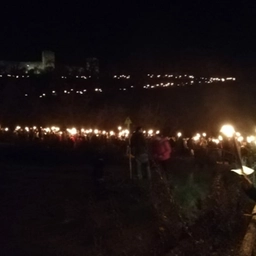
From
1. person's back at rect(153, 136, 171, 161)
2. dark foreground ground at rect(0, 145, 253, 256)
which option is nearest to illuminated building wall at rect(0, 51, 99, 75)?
dark foreground ground at rect(0, 145, 253, 256)

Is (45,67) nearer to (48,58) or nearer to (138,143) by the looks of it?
(48,58)

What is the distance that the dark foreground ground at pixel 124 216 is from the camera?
9664 millimetres

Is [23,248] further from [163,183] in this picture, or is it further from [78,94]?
[78,94]

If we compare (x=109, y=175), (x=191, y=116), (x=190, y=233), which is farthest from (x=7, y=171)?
(x=191, y=116)

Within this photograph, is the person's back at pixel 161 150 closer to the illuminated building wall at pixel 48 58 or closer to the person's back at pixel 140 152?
the person's back at pixel 140 152

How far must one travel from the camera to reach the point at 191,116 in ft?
272

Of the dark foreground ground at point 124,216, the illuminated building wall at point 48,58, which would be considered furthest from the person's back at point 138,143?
the illuminated building wall at point 48,58

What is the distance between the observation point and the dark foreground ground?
9664 millimetres

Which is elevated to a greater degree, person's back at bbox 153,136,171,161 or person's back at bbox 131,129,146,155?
person's back at bbox 131,129,146,155

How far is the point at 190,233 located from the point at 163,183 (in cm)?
260

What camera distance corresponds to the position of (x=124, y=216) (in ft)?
49.3

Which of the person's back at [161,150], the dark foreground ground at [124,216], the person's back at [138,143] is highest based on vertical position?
the person's back at [138,143]

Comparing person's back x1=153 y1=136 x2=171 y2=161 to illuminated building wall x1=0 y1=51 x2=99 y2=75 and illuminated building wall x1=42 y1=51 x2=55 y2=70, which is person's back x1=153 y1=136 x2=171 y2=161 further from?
illuminated building wall x1=42 y1=51 x2=55 y2=70

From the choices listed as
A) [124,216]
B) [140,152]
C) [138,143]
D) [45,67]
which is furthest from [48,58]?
[124,216]
